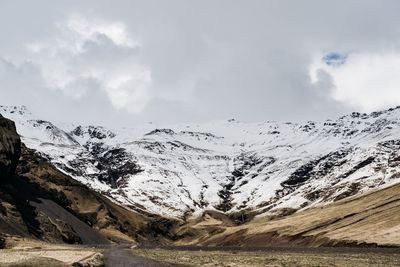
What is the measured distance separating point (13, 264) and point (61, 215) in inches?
4262

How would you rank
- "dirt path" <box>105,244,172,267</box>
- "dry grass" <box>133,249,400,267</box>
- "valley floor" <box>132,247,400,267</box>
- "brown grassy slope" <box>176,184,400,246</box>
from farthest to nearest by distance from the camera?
1. "brown grassy slope" <box>176,184,400,246</box>
2. "dirt path" <box>105,244,172,267</box>
3. "valley floor" <box>132,247,400,267</box>
4. "dry grass" <box>133,249,400,267</box>

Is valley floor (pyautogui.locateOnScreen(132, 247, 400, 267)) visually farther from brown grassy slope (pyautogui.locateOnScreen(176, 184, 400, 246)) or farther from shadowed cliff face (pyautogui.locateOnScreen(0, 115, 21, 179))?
shadowed cliff face (pyautogui.locateOnScreen(0, 115, 21, 179))

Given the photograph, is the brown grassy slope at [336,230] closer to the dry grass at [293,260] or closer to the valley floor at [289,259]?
→ the valley floor at [289,259]

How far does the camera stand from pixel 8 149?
142 meters

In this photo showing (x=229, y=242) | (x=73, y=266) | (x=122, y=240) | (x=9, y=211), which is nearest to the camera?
(x=73, y=266)

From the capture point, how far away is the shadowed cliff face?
133 m

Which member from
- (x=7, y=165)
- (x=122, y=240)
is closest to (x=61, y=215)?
(x=7, y=165)

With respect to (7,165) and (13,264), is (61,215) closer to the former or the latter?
(7,165)

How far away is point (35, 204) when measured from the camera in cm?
13438

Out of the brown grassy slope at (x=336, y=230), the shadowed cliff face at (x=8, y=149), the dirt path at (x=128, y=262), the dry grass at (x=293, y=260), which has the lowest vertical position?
the dirt path at (x=128, y=262)

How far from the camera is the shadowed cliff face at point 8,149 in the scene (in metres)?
133

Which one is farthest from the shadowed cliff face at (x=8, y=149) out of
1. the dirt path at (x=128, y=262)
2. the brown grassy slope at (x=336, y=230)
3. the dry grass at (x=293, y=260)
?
the dry grass at (x=293, y=260)

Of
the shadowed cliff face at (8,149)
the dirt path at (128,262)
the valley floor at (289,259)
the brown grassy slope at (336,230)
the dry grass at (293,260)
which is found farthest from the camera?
the shadowed cliff face at (8,149)

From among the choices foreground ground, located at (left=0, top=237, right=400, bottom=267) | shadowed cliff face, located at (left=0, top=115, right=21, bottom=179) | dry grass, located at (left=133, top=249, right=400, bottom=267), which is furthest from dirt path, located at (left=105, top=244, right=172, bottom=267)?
shadowed cliff face, located at (left=0, top=115, right=21, bottom=179)
